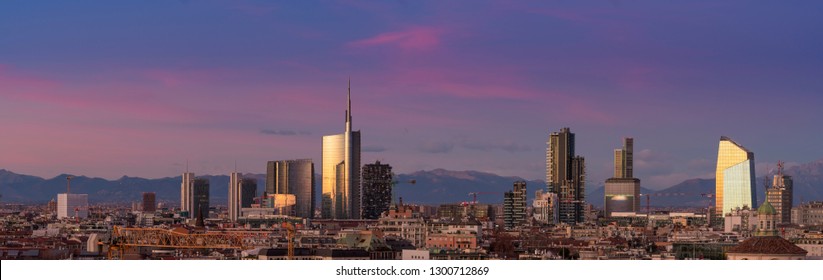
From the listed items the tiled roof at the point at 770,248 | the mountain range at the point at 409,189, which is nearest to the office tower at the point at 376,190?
the mountain range at the point at 409,189

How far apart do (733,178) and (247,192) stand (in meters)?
33.1

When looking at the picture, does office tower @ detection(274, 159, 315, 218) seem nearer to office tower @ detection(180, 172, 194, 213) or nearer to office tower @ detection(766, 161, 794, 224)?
office tower @ detection(180, 172, 194, 213)

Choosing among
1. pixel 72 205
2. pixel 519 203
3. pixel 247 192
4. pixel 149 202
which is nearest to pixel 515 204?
pixel 519 203

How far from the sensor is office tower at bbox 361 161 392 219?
101m

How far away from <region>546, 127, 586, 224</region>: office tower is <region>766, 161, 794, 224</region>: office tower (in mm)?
14038

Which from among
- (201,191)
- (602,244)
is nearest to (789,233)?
(602,244)

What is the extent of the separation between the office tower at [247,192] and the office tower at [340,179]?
5278 mm

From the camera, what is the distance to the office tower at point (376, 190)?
101125 millimetres

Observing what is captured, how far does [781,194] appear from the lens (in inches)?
3733

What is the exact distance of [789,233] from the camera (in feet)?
219

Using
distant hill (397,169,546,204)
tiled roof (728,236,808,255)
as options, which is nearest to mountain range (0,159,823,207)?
distant hill (397,169,546,204)
